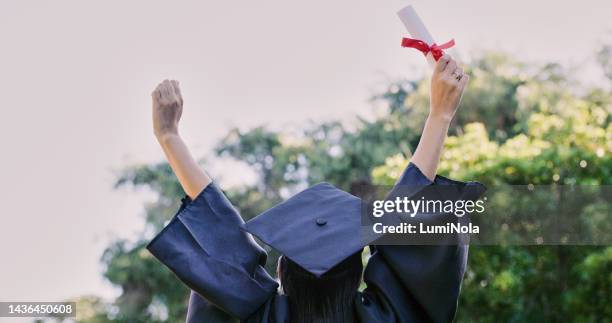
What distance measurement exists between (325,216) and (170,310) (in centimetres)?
1434

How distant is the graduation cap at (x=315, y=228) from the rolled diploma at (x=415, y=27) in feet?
1.52

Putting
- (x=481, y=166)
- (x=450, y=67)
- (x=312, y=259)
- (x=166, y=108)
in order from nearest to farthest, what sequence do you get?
(x=312, y=259) → (x=450, y=67) → (x=166, y=108) → (x=481, y=166)

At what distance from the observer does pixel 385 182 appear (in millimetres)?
10516

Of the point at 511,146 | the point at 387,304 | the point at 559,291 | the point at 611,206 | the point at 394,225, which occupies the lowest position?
the point at 559,291

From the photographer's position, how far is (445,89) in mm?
2363

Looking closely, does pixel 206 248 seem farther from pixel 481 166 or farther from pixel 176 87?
pixel 481 166

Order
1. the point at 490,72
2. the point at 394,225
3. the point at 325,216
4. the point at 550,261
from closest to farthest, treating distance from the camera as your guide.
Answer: the point at 394,225 → the point at 325,216 → the point at 550,261 → the point at 490,72

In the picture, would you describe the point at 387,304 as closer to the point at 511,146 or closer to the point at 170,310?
the point at 511,146

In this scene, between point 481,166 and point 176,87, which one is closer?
point 176,87

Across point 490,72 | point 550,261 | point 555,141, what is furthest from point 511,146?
point 490,72

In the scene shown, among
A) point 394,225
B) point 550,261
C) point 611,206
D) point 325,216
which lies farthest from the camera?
point 550,261

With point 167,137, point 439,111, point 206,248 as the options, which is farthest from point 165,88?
point 439,111

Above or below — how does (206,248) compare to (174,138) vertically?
below

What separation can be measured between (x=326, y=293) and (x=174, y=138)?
0.60 m
